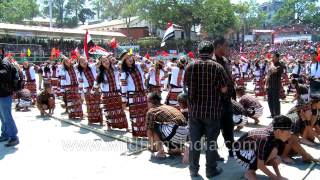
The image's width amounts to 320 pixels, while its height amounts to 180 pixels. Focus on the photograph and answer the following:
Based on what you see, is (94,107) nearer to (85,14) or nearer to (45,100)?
(45,100)

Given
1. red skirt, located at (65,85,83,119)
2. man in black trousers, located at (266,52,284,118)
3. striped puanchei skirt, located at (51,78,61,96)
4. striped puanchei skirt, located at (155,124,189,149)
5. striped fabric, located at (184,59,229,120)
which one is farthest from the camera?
striped puanchei skirt, located at (51,78,61,96)

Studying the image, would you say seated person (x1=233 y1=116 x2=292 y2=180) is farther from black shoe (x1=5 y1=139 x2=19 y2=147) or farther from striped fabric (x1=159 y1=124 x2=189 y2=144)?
black shoe (x1=5 y1=139 x2=19 y2=147)

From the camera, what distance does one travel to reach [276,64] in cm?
905

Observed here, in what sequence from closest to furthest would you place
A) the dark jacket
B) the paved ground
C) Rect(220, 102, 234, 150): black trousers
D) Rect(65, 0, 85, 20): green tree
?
the paved ground
Rect(220, 102, 234, 150): black trousers
the dark jacket
Rect(65, 0, 85, 20): green tree

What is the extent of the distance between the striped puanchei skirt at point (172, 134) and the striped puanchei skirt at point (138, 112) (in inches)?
57.7

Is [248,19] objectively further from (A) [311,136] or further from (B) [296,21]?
(A) [311,136]

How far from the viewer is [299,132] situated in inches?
265

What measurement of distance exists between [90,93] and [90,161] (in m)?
3.49

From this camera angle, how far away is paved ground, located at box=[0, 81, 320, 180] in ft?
18.5

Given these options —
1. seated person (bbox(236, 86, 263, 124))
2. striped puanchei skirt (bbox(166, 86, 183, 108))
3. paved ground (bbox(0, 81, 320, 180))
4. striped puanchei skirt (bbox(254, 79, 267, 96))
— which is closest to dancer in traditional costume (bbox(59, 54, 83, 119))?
paved ground (bbox(0, 81, 320, 180))

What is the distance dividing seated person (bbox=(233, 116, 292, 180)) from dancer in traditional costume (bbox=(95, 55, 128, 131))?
13.4 ft

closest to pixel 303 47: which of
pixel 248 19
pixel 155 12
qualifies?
pixel 155 12

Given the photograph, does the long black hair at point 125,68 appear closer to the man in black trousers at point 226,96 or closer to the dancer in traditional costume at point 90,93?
the dancer in traditional costume at point 90,93

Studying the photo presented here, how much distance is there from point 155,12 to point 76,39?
12539 millimetres
